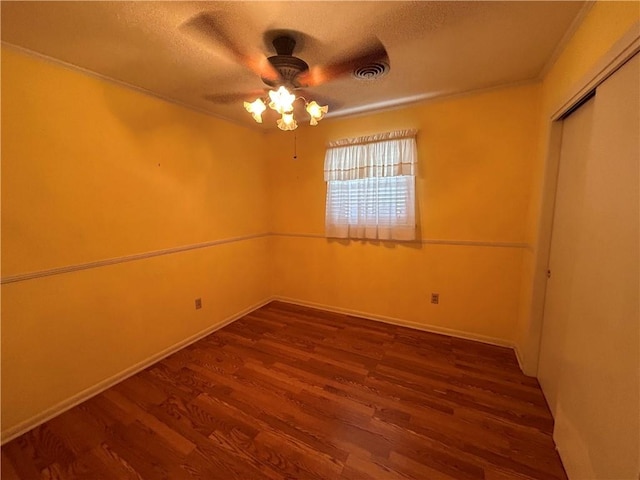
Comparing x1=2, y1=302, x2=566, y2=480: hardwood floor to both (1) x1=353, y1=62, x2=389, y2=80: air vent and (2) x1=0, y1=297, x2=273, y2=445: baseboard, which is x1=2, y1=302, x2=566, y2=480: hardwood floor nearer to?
(2) x1=0, y1=297, x2=273, y2=445: baseboard

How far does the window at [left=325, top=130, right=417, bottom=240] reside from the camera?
262 centimetres

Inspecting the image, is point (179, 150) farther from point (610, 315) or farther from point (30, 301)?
point (610, 315)

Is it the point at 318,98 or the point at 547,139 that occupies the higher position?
the point at 318,98

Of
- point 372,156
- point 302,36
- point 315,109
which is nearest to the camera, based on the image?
point 302,36

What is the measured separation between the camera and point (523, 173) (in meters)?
2.20

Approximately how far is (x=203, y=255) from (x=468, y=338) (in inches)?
111

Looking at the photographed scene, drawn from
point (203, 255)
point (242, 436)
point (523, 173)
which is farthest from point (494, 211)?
point (203, 255)

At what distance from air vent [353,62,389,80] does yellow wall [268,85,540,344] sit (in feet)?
2.54

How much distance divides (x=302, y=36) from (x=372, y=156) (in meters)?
1.46

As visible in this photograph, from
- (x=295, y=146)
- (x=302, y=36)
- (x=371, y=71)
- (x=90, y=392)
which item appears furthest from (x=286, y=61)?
(x=90, y=392)

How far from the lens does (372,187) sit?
2.81 meters

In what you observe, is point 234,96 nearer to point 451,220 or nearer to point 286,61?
point 286,61

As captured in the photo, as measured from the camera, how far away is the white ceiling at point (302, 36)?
1271 mm

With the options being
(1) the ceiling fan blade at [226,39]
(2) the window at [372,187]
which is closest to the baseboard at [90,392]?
(2) the window at [372,187]
